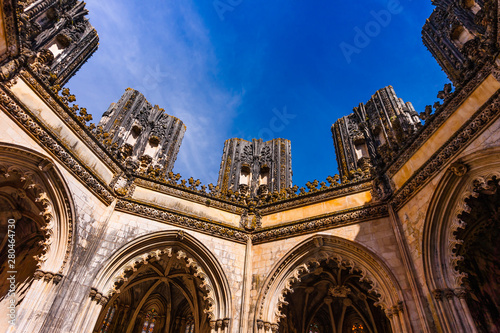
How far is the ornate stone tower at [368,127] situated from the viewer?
642 inches

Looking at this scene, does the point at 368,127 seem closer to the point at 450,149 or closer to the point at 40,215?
the point at 450,149

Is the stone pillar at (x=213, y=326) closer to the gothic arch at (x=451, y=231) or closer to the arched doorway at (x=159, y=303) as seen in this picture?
the arched doorway at (x=159, y=303)

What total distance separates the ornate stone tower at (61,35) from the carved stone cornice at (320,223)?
44.2 ft

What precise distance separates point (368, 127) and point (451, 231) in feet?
35.6

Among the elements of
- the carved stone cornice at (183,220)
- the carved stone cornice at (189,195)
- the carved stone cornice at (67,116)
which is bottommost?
the carved stone cornice at (183,220)

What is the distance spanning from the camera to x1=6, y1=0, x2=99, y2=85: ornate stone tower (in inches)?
639

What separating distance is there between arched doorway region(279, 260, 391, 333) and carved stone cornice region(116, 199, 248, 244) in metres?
3.83

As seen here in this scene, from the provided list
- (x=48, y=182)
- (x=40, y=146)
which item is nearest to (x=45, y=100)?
(x=40, y=146)

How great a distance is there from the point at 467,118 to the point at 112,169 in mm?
11306

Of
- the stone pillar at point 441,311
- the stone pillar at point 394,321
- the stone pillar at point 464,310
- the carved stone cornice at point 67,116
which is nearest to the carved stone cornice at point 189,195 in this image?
the carved stone cornice at point 67,116

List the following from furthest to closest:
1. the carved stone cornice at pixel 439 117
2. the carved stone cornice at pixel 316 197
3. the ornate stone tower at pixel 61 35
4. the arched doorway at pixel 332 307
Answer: the ornate stone tower at pixel 61 35 → the arched doorway at pixel 332 307 → the carved stone cornice at pixel 316 197 → the carved stone cornice at pixel 439 117

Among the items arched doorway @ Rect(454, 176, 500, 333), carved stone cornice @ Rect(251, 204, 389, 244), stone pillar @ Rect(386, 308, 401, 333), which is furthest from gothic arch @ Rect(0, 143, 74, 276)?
arched doorway @ Rect(454, 176, 500, 333)

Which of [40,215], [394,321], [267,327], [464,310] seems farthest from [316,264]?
[40,215]

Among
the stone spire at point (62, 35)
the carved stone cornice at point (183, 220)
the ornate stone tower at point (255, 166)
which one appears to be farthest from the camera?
the ornate stone tower at point (255, 166)
